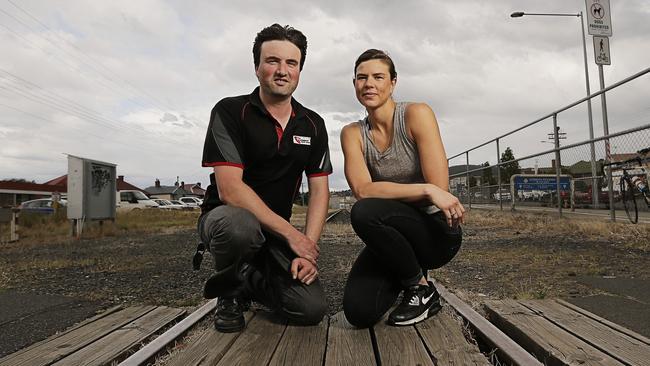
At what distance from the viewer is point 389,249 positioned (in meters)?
2.33

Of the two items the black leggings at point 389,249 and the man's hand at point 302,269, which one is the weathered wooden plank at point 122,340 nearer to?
the man's hand at point 302,269

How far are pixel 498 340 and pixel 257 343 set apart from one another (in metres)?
1.07

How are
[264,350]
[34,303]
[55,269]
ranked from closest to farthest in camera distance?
[264,350] → [34,303] → [55,269]

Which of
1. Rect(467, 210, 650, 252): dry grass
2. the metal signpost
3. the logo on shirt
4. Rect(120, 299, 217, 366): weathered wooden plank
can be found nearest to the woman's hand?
the logo on shirt

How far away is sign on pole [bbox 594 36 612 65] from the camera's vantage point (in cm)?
908

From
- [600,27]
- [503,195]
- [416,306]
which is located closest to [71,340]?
[416,306]

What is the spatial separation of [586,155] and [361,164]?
6.94 meters

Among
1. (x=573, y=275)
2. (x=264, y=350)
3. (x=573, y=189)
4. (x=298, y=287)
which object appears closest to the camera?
(x=264, y=350)

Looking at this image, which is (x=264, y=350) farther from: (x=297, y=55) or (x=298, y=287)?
(x=297, y=55)

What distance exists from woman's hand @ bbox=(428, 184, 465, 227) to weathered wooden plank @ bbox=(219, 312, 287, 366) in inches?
39.6

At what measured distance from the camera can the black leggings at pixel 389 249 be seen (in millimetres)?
2281

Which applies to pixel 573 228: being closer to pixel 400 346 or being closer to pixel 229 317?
pixel 400 346

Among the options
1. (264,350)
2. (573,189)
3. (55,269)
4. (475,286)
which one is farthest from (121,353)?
(573,189)

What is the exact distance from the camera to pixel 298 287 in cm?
241
